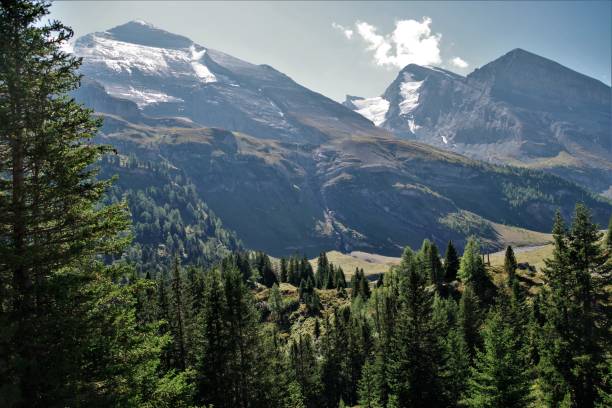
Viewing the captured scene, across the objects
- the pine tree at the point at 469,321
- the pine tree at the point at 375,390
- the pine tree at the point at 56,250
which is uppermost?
the pine tree at the point at 56,250

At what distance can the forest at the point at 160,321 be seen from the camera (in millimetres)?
15211

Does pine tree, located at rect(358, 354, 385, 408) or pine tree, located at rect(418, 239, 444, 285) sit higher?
pine tree, located at rect(418, 239, 444, 285)

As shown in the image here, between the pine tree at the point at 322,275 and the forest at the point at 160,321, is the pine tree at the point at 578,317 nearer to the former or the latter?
the forest at the point at 160,321

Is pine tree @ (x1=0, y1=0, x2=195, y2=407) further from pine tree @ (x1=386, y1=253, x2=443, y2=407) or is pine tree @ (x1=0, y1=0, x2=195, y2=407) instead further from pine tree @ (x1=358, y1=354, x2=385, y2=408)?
pine tree @ (x1=358, y1=354, x2=385, y2=408)

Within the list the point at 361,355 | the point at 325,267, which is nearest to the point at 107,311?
the point at 361,355

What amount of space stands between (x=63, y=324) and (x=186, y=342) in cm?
3164

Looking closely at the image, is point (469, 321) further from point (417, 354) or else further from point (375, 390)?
point (417, 354)

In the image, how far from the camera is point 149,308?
54.3 m

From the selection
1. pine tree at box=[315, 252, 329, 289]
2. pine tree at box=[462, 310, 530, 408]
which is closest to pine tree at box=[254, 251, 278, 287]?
pine tree at box=[315, 252, 329, 289]

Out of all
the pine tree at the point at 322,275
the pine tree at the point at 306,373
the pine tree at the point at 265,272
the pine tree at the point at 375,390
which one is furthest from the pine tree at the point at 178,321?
the pine tree at the point at 265,272

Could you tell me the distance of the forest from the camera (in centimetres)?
1521

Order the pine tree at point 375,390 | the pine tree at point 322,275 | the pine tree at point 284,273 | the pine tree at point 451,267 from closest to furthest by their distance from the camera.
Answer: the pine tree at point 375,390 < the pine tree at point 451,267 < the pine tree at point 322,275 < the pine tree at point 284,273

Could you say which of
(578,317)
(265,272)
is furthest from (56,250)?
(265,272)

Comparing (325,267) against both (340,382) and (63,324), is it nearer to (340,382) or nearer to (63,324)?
(340,382)
